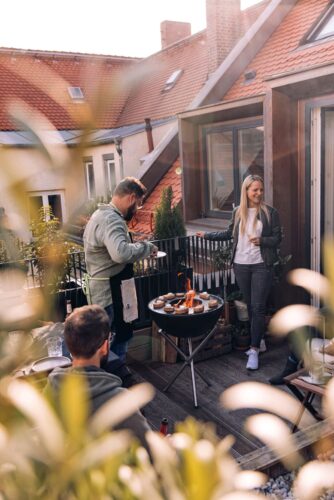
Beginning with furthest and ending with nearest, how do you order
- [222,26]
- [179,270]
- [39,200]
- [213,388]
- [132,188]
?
[222,26] → [179,270] → [213,388] → [132,188] → [39,200]

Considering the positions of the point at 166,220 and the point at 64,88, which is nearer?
the point at 64,88

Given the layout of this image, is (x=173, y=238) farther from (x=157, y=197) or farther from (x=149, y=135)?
(x=149, y=135)

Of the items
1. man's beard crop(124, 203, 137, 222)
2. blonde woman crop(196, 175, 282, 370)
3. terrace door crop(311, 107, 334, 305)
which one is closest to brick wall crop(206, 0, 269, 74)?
terrace door crop(311, 107, 334, 305)

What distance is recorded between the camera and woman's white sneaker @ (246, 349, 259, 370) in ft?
19.1

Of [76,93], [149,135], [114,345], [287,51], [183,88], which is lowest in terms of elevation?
[114,345]

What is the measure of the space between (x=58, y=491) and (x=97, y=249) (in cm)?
415

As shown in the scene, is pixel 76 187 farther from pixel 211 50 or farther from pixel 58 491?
pixel 211 50

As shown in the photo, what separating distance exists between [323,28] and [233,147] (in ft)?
8.12

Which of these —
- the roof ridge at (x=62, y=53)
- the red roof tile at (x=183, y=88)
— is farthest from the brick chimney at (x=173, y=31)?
the roof ridge at (x=62, y=53)

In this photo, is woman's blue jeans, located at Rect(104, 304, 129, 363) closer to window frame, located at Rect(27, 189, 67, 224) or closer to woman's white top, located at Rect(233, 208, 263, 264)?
woman's white top, located at Rect(233, 208, 263, 264)

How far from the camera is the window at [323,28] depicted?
27.9ft

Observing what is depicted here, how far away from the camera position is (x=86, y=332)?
9.11 ft

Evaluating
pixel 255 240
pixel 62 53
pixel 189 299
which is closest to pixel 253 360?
pixel 189 299

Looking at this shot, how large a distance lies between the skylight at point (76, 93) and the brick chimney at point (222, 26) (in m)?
11.9
